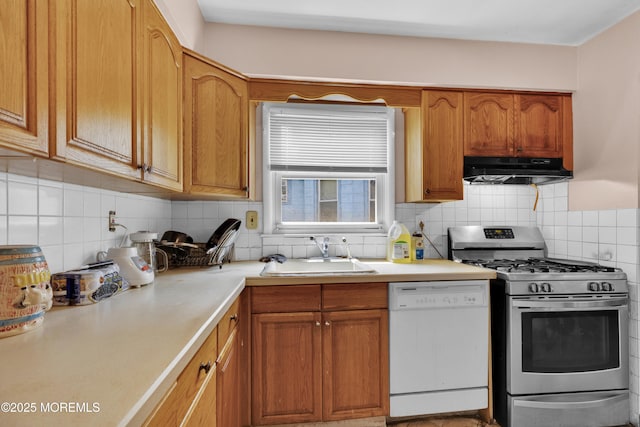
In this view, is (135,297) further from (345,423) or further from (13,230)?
(345,423)

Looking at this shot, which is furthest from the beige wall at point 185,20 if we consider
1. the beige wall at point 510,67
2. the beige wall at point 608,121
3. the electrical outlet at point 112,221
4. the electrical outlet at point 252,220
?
the beige wall at point 608,121

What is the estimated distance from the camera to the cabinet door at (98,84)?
2.66 ft

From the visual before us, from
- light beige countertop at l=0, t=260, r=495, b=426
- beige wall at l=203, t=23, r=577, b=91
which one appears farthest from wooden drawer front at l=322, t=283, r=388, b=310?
beige wall at l=203, t=23, r=577, b=91

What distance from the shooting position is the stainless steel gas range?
1820mm

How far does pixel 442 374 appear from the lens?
1.85m

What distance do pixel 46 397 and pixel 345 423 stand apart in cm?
161

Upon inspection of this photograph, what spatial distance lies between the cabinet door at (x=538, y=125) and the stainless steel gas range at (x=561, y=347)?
0.86 metres

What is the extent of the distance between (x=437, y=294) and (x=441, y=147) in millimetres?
987

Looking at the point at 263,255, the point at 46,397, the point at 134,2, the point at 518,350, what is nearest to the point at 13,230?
the point at 46,397

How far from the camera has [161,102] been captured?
1.41m

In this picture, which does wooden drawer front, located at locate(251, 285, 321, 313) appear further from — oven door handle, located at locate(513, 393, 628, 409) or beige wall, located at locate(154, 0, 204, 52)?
beige wall, located at locate(154, 0, 204, 52)

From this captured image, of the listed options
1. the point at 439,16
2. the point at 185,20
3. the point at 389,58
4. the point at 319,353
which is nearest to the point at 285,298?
the point at 319,353

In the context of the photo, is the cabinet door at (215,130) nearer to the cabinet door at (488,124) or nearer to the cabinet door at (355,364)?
the cabinet door at (355,364)

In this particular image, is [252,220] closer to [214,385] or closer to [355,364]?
[355,364]
